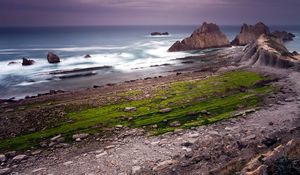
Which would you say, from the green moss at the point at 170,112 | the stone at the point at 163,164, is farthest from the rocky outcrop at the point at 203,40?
the stone at the point at 163,164

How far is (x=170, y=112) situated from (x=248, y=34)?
8169 centimetres

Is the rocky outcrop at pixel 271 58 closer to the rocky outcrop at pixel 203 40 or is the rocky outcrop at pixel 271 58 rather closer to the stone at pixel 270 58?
the stone at pixel 270 58

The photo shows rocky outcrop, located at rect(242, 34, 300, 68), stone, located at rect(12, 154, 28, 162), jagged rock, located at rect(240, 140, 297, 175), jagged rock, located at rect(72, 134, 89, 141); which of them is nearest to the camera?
jagged rock, located at rect(240, 140, 297, 175)

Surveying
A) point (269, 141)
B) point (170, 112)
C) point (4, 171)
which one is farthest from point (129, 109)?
point (269, 141)

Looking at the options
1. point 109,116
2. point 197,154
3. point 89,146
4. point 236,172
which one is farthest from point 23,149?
point 236,172

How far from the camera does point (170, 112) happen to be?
26703 mm

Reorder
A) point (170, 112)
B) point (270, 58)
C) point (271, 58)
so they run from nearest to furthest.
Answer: point (170, 112), point (271, 58), point (270, 58)

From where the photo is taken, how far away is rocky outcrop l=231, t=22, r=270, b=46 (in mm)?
97938

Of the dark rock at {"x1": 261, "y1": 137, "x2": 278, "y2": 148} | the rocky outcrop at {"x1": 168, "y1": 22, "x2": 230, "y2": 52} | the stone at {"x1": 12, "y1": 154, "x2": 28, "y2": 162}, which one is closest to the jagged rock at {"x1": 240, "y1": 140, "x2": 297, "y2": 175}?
the dark rock at {"x1": 261, "y1": 137, "x2": 278, "y2": 148}

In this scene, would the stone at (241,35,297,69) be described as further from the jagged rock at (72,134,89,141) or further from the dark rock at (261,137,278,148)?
the jagged rock at (72,134,89,141)

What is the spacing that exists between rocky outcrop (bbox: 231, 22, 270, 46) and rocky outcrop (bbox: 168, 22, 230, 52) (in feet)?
22.8

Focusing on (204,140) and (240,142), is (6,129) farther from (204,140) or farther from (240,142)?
(240,142)

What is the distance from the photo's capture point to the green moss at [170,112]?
76.5 ft

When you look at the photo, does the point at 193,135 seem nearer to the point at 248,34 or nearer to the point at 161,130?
the point at 161,130
